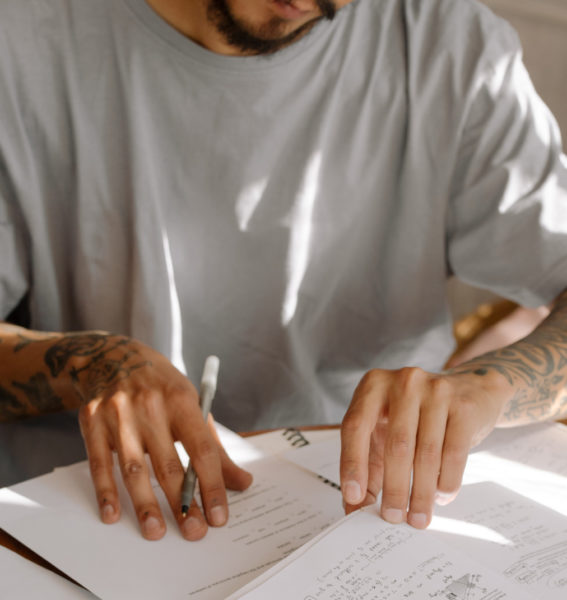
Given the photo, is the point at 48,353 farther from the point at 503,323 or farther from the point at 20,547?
the point at 503,323

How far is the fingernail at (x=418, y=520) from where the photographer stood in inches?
27.6

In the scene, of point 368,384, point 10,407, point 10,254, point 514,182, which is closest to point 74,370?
point 10,407

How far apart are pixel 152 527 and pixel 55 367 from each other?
32 centimetres

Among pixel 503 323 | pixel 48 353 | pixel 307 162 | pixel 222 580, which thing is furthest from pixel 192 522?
pixel 503 323

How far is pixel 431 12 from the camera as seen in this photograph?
3.91ft

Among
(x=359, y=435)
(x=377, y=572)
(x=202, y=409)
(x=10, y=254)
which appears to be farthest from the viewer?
(x=10, y=254)

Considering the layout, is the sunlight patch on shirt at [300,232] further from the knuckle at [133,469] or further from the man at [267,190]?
the knuckle at [133,469]

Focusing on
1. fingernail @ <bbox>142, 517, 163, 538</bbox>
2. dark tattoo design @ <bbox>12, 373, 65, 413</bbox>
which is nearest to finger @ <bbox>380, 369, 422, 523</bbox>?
fingernail @ <bbox>142, 517, 163, 538</bbox>

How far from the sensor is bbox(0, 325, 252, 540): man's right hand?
28.9 inches

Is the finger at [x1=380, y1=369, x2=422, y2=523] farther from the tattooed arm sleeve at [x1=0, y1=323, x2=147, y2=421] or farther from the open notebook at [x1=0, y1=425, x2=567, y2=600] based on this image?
the tattooed arm sleeve at [x1=0, y1=323, x2=147, y2=421]

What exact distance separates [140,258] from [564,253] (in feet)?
2.11

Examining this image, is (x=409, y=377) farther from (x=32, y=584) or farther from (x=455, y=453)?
(x=32, y=584)

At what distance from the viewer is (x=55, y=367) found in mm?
943

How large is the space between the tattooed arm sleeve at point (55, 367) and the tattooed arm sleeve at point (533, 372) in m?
0.41
